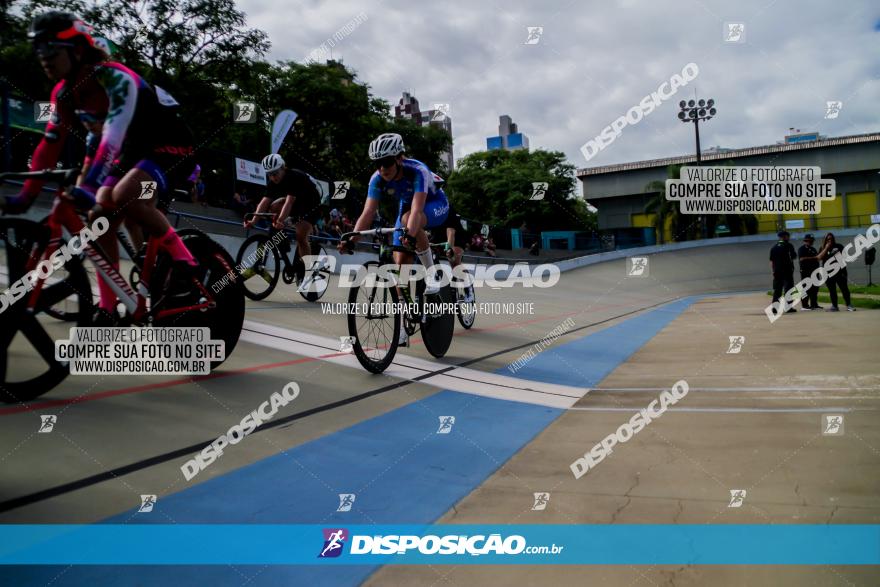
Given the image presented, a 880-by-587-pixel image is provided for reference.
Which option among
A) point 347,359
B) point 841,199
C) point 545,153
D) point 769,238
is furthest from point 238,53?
point 841,199

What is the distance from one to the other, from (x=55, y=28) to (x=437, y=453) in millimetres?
Result: 2622

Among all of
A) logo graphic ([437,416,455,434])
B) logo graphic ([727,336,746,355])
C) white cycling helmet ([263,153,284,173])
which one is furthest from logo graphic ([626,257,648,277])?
logo graphic ([437,416,455,434])

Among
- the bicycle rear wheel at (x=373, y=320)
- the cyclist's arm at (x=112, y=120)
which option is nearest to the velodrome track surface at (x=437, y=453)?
the bicycle rear wheel at (x=373, y=320)

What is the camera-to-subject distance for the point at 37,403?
266cm

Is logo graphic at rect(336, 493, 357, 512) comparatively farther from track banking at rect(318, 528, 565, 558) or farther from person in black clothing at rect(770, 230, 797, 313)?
person in black clothing at rect(770, 230, 797, 313)

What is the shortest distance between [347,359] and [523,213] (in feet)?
151

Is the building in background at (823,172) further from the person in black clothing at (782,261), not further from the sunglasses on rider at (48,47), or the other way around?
the sunglasses on rider at (48,47)

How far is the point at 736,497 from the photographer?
2.04 metres

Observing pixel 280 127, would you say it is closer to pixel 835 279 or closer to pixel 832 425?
pixel 835 279

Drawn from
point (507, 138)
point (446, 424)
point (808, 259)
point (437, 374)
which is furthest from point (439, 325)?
point (507, 138)

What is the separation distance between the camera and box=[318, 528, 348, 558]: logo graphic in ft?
5.59

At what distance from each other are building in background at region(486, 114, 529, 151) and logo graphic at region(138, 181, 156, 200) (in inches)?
4096

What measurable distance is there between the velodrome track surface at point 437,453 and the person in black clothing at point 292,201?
6.85 feet

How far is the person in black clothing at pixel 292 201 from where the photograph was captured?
6.41 meters
